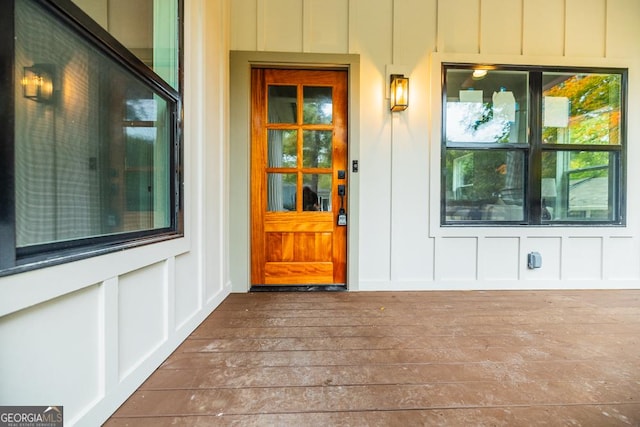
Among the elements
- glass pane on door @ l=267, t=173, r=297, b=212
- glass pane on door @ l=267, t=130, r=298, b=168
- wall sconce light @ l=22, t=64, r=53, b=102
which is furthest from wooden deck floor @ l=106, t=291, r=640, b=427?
glass pane on door @ l=267, t=130, r=298, b=168

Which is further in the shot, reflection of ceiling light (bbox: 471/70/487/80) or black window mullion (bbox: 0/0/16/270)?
reflection of ceiling light (bbox: 471/70/487/80)

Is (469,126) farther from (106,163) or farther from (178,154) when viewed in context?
(106,163)

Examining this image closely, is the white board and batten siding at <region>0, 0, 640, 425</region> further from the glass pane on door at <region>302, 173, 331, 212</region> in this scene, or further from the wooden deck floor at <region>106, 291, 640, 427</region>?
the wooden deck floor at <region>106, 291, 640, 427</region>

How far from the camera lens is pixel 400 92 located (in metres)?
2.51

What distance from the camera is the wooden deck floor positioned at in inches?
42.0

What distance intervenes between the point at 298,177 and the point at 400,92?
1194 mm

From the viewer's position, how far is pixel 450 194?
8.82 feet

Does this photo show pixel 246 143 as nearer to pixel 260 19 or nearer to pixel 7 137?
pixel 260 19

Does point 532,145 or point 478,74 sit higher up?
point 478,74

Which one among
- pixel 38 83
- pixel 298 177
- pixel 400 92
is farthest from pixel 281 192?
pixel 38 83

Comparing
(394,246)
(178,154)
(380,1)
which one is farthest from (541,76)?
(178,154)

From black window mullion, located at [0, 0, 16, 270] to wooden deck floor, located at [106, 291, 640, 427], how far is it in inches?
30.0

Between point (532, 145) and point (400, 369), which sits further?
point (532, 145)

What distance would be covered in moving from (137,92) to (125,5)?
1.27ft
